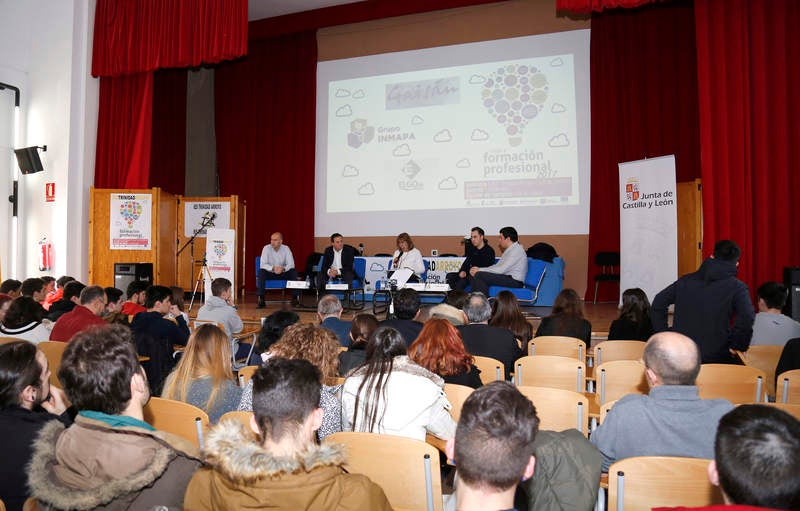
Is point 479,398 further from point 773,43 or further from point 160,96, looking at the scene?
point 160,96

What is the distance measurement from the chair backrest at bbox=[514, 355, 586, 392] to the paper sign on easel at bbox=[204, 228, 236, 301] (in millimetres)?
5993

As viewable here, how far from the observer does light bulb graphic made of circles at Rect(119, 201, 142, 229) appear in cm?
829

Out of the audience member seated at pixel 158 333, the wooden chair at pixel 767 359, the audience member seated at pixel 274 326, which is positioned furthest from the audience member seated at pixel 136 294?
the wooden chair at pixel 767 359

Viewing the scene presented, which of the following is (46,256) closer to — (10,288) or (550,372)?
(10,288)

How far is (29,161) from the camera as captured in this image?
8172 mm

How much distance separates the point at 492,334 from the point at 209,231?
19.2 ft

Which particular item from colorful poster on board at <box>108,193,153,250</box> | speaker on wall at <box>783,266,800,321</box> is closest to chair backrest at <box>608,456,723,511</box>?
speaker on wall at <box>783,266,800,321</box>

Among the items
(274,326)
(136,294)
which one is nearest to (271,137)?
(136,294)

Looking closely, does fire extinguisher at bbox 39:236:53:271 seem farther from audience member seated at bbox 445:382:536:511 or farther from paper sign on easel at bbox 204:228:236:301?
audience member seated at bbox 445:382:536:511

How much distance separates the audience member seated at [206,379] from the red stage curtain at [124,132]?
6699 millimetres

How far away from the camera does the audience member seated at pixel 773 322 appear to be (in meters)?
3.61

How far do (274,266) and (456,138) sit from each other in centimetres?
338

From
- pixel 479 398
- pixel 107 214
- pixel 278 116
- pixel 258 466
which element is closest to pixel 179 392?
pixel 258 466

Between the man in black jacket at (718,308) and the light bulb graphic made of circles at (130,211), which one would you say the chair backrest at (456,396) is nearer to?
the man in black jacket at (718,308)
